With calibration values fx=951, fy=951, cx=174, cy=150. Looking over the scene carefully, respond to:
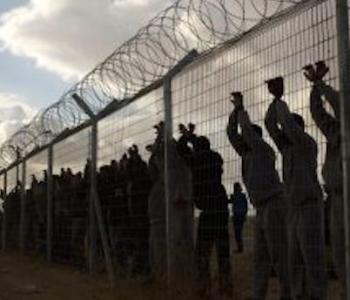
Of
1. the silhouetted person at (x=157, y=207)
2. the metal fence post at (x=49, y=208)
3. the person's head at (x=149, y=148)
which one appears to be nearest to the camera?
the silhouetted person at (x=157, y=207)

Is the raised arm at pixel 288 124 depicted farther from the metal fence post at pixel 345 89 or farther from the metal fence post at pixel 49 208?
the metal fence post at pixel 49 208

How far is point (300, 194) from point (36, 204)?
12.1 metres

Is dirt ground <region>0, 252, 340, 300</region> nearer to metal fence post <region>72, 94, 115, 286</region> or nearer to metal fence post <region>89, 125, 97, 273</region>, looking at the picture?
metal fence post <region>89, 125, 97, 273</region>

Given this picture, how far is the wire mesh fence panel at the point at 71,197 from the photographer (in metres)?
14.4

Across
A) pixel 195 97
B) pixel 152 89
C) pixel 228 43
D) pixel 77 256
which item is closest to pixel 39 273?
pixel 77 256

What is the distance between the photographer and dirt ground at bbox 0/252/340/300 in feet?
27.5

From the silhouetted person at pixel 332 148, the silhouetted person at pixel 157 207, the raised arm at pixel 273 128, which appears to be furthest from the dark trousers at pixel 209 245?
the silhouetted person at pixel 332 148

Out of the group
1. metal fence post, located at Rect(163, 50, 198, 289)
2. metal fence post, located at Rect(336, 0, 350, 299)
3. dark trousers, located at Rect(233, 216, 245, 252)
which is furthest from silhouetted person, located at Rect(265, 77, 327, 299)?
metal fence post, located at Rect(163, 50, 198, 289)

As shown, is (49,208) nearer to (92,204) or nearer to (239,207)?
(92,204)

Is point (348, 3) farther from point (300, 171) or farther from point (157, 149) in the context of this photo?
point (157, 149)

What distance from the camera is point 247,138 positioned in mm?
7656

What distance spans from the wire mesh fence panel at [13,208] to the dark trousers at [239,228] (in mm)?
13002

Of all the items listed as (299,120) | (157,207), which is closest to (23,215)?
(157,207)

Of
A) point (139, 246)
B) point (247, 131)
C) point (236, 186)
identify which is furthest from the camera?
point (139, 246)
